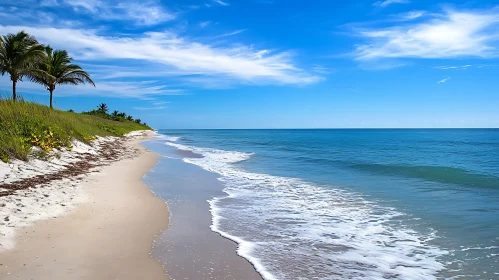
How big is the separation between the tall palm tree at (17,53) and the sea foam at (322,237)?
22478 millimetres

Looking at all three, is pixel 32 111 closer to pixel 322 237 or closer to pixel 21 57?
pixel 21 57

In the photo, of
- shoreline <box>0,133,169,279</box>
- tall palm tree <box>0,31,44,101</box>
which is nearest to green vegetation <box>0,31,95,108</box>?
tall palm tree <box>0,31,44,101</box>

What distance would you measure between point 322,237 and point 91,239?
440 centimetres

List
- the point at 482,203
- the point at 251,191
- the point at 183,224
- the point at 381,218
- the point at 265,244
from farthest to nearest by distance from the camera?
the point at 251,191
the point at 482,203
the point at 381,218
the point at 183,224
the point at 265,244

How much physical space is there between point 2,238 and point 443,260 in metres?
7.34

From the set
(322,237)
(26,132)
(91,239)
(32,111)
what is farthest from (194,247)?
(32,111)

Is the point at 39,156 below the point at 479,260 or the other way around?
the other way around

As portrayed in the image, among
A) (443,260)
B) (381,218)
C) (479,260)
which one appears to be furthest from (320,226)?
(479,260)

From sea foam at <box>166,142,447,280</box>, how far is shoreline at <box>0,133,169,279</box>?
1.55 metres

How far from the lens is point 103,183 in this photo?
10695 mm

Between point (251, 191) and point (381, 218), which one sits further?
point (251, 191)

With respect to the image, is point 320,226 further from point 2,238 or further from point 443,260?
point 2,238

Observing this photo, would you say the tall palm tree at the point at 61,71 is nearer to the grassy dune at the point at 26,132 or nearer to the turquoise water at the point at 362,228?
the grassy dune at the point at 26,132

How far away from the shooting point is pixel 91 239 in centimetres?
578
